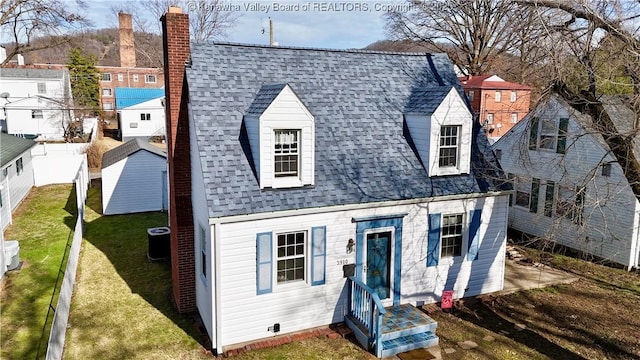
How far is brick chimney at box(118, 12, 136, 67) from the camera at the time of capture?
210 feet

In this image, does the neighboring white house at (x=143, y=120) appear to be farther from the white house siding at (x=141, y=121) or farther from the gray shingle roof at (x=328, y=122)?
the gray shingle roof at (x=328, y=122)

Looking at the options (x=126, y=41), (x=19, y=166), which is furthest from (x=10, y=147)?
(x=126, y=41)

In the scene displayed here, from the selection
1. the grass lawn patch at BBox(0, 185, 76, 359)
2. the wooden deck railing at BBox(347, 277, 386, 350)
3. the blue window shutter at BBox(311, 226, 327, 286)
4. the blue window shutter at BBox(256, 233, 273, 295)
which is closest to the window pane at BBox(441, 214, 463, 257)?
the wooden deck railing at BBox(347, 277, 386, 350)

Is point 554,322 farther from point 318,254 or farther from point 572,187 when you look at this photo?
point 318,254

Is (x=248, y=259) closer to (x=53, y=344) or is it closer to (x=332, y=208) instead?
(x=332, y=208)

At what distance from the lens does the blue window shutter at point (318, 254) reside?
36.3 feet

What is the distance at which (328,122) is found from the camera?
12375mm

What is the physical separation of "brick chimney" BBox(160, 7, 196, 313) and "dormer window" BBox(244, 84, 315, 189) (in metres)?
1.93

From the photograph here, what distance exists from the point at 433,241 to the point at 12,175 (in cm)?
2086

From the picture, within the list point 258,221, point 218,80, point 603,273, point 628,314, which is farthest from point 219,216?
point 603,273

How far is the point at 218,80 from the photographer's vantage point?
38.0ft

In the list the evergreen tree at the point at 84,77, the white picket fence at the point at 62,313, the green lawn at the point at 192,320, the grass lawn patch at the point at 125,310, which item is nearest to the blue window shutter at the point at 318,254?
the green lawn at the point at 192,320

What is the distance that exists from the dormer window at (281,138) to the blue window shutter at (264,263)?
4.10ft

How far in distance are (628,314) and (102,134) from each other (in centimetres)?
4755
